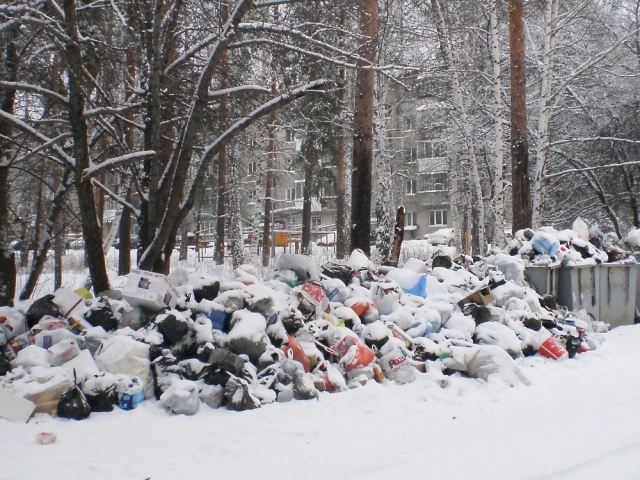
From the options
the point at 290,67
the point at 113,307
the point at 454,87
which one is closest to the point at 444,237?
the point at 454,87

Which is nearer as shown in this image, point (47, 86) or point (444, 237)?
point (47, 86)

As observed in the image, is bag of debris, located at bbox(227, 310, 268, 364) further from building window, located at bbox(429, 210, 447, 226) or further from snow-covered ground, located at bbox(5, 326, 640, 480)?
building window, located at bbox(429, 210, 447, 226)

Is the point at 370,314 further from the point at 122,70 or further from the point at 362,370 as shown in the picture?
the point at 122,70

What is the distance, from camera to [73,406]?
3.68 m

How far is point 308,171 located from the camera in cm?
1786

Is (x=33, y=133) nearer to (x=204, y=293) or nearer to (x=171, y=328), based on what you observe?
(x=204, y=293)

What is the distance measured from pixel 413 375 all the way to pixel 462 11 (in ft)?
36.6

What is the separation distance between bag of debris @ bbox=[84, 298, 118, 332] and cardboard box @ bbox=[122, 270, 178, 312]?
192 millimetres

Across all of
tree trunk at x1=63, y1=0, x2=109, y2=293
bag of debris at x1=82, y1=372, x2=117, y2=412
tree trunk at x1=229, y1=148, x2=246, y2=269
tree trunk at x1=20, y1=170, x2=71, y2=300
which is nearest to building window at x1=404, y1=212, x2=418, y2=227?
tree trunk at x1=229, y1=148, x2=246, y2=269

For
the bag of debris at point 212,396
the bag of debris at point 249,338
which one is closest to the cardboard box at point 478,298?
the bag of debris at point 249,338

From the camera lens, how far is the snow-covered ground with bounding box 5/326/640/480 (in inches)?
124

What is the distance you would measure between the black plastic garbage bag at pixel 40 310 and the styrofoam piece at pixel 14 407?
1.27 m

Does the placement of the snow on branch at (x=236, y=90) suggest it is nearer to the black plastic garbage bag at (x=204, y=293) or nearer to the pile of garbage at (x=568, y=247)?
the black plastic garbage bag at (x=204, y=293)

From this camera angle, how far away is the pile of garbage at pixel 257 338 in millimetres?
3961
